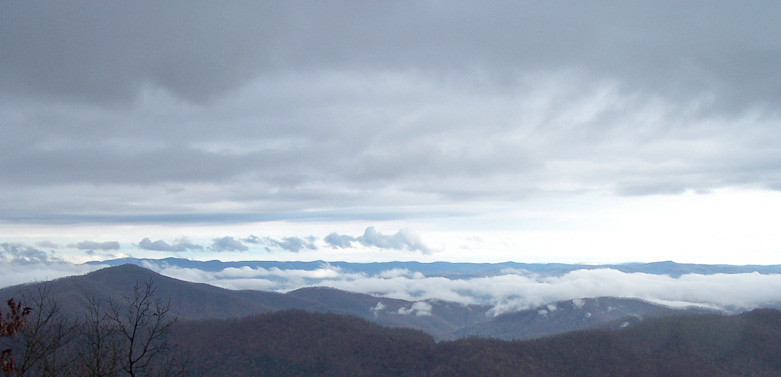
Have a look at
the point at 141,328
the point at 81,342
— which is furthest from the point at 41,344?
the point at 141,328

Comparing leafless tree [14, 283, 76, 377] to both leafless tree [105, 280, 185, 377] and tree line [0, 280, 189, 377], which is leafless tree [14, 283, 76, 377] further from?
leafless tree [105, 280, 185, 377]

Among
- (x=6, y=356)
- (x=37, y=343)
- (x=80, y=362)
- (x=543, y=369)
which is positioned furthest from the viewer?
(x=543, y=369)

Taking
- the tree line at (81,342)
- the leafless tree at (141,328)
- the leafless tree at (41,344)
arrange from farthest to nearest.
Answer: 1. the leafless tree at (41,344)
2. the leafless tree at (141,328)
3. the tree line at (81,342)

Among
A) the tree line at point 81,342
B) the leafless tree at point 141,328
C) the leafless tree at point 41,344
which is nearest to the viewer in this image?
the tree line at point 81,342

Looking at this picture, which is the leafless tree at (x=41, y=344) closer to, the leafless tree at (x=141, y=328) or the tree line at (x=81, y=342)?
the tree line at (x=81, y=342)

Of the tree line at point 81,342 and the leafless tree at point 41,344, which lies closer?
the tree line at point 81,342

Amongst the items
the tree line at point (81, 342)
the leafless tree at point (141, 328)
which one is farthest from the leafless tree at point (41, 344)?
the leafless tree at point (141, 328)

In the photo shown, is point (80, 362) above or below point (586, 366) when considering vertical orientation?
above

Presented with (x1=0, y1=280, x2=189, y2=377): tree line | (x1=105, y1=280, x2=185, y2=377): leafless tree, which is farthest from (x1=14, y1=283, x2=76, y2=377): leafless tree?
(x1=105, y1=280, x2=185, y2=377): leafless tree

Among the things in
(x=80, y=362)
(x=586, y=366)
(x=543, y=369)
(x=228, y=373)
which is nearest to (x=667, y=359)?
(x=586, y=366)

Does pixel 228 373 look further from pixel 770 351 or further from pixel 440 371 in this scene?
pixel 770 351

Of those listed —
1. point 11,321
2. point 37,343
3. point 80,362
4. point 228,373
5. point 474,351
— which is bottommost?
point 228,373
